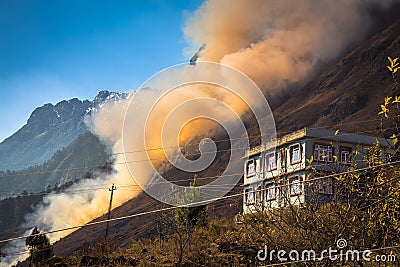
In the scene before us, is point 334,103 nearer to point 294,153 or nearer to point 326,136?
point 326,136

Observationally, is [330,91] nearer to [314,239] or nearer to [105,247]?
[105,247]

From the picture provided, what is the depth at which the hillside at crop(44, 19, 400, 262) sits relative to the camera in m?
110

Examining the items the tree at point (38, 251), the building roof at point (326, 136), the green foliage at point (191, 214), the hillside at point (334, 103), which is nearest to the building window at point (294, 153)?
the building roof at point (326, 136)

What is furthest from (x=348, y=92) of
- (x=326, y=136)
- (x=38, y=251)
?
(x=38, y=251)

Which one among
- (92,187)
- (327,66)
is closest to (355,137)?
(327,66)

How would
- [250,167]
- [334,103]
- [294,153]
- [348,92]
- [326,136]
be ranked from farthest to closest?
[348,92] → [334,103] → [250,167] → [294,153] → [326,136]

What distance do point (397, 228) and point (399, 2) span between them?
531ft

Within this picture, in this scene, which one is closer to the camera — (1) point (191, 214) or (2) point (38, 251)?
(1) point (191, 214)

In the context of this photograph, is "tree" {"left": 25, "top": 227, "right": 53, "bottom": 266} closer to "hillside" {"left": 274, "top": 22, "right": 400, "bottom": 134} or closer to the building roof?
the building roof

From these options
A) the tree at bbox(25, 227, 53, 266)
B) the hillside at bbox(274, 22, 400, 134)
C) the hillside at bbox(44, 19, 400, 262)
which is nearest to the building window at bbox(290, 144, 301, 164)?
the tree at bbox(25, 227, 53, 266)

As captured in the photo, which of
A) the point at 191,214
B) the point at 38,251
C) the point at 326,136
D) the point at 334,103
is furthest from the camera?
the point at 334,103

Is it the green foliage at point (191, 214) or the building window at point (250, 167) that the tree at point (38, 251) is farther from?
the building window at point (250, 167)

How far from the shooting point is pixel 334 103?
123 meters

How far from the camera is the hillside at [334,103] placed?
4338 inches
